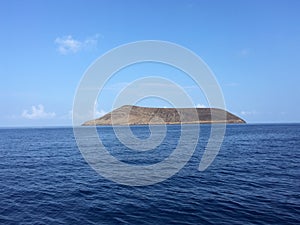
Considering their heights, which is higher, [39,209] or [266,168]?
[266,168]

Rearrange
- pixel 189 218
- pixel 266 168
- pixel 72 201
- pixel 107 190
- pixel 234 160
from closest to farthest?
pixel 189 218, pixel 72 201, pixel 107 190, pixel 266 168, pixel 234 160

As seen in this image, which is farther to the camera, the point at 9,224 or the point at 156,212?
the point at 156,212

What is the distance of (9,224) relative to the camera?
20.1m

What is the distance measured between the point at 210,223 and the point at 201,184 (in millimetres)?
11071

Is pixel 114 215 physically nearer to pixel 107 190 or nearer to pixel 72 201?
pixel 72 201

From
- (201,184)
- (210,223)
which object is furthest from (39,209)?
(201,184)

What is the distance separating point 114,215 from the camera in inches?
865

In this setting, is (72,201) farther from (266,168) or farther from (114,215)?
(266,168)

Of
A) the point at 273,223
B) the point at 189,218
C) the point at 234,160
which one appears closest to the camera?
the point at 273,223

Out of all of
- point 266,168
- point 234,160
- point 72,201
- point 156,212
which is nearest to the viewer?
point 156,212

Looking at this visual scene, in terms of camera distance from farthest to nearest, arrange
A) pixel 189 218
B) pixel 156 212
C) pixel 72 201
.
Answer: pixel 72 201, pixel 156 212, pixel 189 218

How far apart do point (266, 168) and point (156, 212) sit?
24.1m

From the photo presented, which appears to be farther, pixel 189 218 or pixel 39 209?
pixel 39 209

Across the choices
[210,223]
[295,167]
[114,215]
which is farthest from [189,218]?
[295,167]
